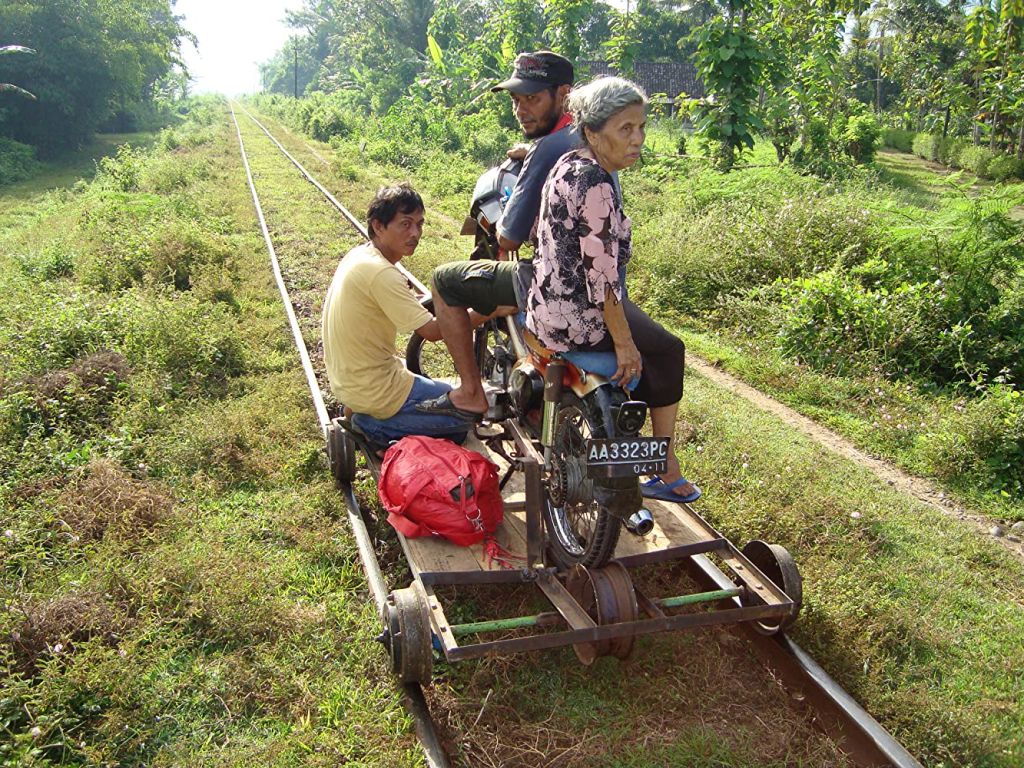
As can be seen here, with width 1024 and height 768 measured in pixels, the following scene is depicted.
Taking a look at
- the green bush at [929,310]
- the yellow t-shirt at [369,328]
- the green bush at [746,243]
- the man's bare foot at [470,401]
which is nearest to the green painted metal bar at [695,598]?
the man's bare foot at [470,401]

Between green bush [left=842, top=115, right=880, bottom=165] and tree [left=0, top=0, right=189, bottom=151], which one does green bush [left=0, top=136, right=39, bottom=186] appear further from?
green bush [left=842, top=115, right=880, bottom=165]

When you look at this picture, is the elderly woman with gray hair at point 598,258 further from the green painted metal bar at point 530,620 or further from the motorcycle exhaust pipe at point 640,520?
the green painted metal bar at point 530,620

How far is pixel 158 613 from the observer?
3934 mm

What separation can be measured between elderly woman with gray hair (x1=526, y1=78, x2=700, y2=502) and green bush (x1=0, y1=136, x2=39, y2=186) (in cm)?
2532

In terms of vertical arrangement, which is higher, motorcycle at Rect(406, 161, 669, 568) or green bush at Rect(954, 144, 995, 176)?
motorcycle at Rect(406, 161, 669, 568)

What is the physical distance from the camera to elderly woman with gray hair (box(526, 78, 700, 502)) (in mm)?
3289

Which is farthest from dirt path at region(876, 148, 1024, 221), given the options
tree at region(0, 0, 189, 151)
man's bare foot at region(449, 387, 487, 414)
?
tree at region(0, 0, 189, 151)

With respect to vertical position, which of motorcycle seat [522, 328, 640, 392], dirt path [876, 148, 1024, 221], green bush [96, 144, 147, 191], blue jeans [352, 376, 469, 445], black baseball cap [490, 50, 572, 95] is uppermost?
black baseball cap [490, 50, 572, 95]

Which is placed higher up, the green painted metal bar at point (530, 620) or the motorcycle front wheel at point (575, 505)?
the motorcycle front wheel at point (575, 505)

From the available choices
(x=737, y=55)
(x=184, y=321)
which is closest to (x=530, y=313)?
(x=184, y=321)

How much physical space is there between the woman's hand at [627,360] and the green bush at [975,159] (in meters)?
22.3

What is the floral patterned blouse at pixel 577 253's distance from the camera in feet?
10.8

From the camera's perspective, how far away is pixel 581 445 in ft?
12.6

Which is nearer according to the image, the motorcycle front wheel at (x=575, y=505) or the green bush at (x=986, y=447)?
the motorcycle front wheel at (x=575, y=505)
